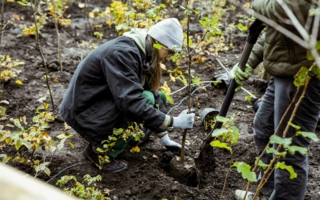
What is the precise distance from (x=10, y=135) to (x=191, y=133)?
5.75 ft

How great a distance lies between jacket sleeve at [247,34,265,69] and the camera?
3010 mm

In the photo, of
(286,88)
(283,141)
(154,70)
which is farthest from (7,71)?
(283,141)

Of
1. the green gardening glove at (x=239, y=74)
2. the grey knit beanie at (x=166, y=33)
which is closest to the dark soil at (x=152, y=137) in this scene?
the green gardening glove at (x=239, y=74)

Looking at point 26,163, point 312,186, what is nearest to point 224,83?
point 312,186

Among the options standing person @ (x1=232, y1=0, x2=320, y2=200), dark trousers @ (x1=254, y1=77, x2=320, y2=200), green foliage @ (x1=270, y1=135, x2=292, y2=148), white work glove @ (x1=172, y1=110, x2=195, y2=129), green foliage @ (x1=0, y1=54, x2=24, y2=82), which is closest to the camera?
green foliage @ (x1=270, y1=135, x2=292, y2=148)

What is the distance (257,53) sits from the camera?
304 centimetres

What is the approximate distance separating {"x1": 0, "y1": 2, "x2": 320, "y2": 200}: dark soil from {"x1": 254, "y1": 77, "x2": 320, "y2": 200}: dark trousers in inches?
23.2

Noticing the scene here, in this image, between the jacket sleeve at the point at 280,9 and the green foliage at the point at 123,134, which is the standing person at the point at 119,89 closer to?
the green foliage at the point at 123,134

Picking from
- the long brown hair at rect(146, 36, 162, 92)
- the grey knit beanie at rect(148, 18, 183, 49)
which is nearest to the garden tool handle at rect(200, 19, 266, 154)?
the grey knit beanie at rect(148, 18, 183, 49)

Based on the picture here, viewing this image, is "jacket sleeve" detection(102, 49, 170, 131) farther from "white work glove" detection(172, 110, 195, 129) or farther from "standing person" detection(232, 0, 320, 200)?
"standing person" detection(232, 0, 320, 200)

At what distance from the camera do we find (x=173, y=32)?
3031 millimetres

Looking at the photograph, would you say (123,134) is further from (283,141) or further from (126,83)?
(283,141)

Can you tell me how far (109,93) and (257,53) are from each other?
3.74ft

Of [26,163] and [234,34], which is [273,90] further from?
[234,34]
